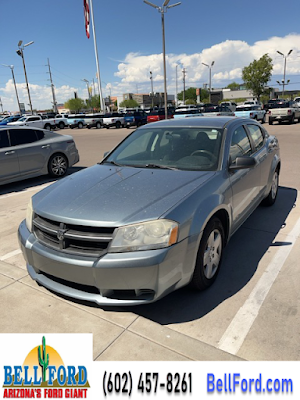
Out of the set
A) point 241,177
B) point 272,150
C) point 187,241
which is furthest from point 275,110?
point 187,241

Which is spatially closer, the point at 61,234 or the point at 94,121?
the point at 61,234

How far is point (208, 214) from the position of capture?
112 inches

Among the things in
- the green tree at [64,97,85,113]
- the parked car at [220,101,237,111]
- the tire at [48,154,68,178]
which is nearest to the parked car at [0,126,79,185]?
the tire at [48,154,68,178]

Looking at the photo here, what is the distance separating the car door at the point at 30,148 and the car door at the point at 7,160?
0.11m

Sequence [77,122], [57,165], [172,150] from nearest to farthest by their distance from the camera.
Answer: [172,150]
[57,165]
[77,122]

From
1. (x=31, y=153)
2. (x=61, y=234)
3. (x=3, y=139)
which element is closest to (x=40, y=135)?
(x=31, y=153)

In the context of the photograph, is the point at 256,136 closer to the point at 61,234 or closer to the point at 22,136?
the point at 61,234

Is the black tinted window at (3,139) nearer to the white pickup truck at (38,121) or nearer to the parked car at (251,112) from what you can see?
the parked car at (251,112)

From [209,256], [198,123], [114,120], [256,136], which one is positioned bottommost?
[114,120]

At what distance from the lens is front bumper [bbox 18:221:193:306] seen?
2.44 meters

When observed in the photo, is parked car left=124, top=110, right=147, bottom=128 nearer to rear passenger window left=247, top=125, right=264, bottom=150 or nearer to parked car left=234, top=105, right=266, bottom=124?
parked car left=234, top=105, right=266, bottom=124

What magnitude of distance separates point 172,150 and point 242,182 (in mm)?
909

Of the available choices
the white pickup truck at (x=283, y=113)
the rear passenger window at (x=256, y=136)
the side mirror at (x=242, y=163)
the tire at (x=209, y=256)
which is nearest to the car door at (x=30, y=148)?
the rear passenger window at (x=256, y=136)

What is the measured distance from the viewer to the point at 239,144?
4.02 m
